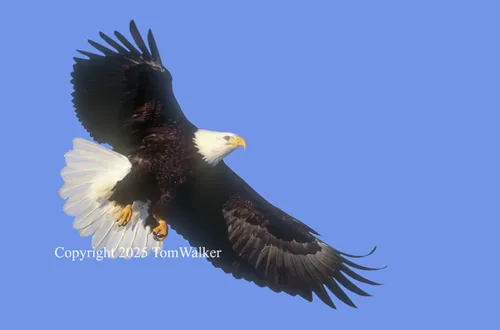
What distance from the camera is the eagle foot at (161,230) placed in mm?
8920

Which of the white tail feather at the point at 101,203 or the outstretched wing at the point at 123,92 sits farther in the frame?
the white tail feather at the point at 101,203

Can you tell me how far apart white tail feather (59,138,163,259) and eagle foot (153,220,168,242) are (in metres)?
0.22

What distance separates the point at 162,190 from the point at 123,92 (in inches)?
36.3

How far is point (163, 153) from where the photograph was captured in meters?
8.52

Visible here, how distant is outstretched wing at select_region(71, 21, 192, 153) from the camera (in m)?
8.11

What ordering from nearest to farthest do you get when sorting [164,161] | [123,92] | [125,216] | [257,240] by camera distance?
[123,92] < [164,161] < [125,216] < [257,240]

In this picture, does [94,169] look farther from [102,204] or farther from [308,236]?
[308,236]

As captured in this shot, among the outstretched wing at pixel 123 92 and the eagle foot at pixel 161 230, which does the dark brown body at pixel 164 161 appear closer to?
the outstretched wing at pixel 123 92

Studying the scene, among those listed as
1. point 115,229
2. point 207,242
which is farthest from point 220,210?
point 115,229

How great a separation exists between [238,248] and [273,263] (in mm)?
357

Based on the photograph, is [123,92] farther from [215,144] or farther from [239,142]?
[239,142]

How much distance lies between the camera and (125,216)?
29.2 feet

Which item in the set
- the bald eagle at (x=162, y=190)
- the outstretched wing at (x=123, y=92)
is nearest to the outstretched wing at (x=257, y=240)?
the bald eagle at (x=162, y=190)

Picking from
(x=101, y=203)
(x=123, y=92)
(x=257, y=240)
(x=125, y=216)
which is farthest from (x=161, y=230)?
(x=123, y=92)
